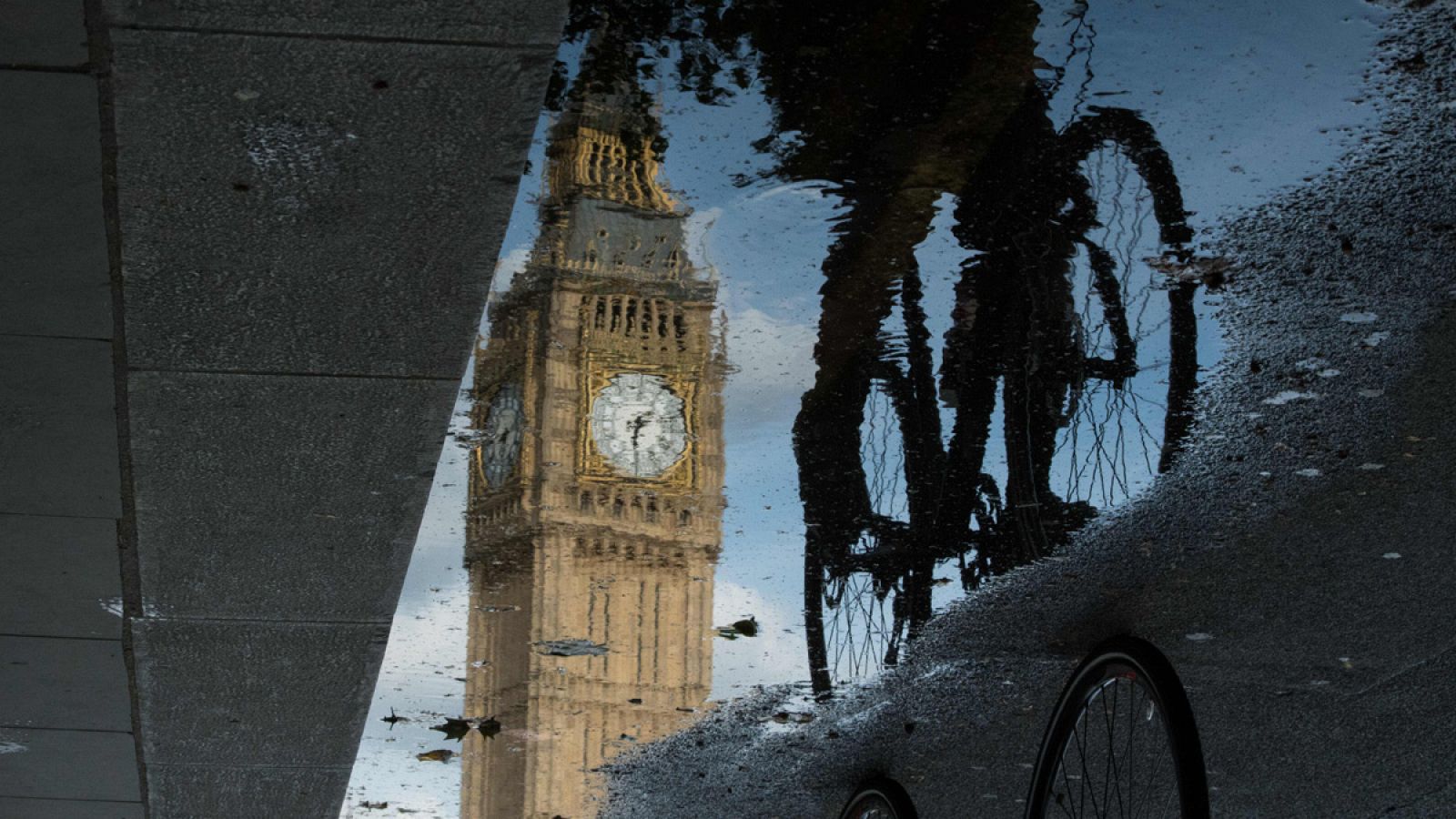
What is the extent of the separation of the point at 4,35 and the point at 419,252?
0.93 m

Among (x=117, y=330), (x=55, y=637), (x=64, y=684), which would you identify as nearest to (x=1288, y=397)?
(x=117, y=330)

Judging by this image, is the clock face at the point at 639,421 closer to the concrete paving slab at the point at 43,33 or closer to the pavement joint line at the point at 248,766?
the concrete paving slab at the point at 43,33

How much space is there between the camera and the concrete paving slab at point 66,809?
6285 millimetres

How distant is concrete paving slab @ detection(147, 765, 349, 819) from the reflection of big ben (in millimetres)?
911

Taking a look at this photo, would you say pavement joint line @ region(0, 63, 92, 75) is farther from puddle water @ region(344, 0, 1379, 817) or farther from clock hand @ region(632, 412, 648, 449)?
clock hand @ region(632, 412, 648, 449)

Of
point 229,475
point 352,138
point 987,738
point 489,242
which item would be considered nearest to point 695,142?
point 489,242

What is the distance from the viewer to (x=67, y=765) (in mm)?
5887

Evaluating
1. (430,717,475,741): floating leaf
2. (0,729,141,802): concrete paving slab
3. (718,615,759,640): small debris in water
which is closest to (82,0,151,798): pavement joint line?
(0,729,141,802): concrete paving slab

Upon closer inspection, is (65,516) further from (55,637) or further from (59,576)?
(55,637)

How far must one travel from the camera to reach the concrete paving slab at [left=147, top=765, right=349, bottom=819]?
5809mm

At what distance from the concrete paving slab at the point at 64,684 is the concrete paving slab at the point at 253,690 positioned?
3.9 inches

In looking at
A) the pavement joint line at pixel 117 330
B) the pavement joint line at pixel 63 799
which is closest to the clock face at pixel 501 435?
the pavement joint line at pixel 117 330

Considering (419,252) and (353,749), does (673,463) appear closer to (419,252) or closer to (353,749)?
(419,252)

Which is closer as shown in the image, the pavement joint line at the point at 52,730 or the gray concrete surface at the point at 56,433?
the gray concrete surface at the point at 56,433
